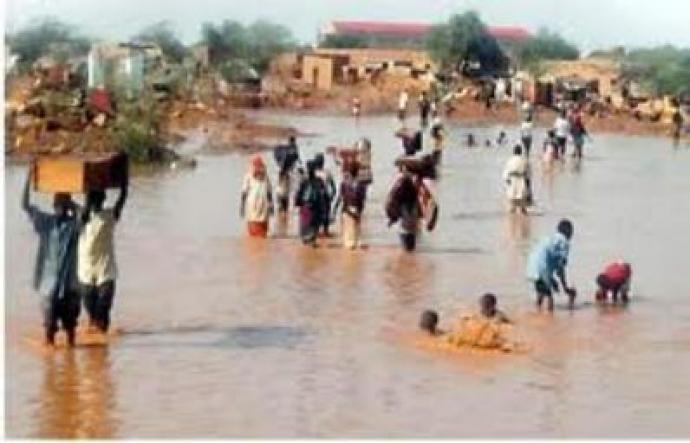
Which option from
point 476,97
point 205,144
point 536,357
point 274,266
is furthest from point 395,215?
point 476,97

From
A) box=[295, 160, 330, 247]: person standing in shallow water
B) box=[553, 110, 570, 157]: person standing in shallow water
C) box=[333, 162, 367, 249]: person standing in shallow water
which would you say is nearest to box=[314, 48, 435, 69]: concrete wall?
box=[553, 110, 570, 157]: person standing in shallow water

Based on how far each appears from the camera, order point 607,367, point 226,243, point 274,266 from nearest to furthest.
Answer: point 607,367 < point 274,266 < point 226,243

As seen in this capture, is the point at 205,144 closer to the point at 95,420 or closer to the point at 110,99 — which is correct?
the point at 110,99

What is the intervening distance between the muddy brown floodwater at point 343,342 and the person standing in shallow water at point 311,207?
0.46 feet

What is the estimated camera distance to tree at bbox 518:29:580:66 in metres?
40.8

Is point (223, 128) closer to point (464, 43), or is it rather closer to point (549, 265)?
point (464, 43)

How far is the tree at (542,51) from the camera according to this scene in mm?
40844

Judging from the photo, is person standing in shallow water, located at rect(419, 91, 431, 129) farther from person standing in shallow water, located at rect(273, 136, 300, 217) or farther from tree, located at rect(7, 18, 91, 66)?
person standing in shallow water, located at rect(273, 136, 300, 217)

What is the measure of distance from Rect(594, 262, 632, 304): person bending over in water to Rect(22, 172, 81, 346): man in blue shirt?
3952 millimetres

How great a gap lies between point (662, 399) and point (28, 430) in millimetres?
3232

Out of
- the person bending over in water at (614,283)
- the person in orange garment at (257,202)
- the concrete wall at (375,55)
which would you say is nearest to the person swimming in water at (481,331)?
the person bending over in water at (614,283)

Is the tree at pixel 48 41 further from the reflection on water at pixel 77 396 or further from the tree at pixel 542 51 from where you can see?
the tree at pixel 542 51

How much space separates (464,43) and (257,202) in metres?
24.3

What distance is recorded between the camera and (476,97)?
4269cm
